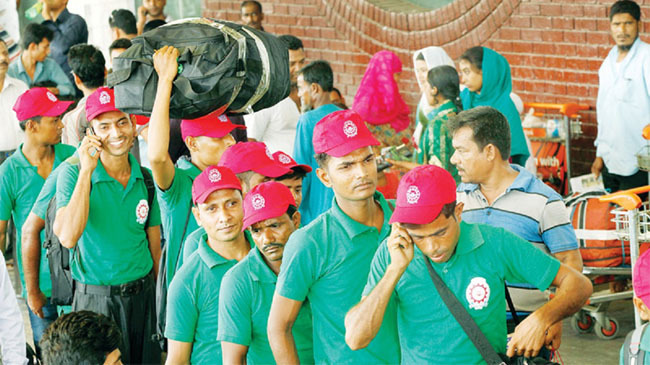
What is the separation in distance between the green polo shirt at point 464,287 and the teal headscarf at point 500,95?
3896 mm

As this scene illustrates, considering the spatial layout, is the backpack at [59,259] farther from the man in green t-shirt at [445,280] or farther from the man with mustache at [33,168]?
the man in green t-shirt at [445,280]

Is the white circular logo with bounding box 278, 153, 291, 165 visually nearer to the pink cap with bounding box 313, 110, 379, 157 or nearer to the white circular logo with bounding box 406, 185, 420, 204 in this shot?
the pink cap with bounding box 313, 110, 379, 157

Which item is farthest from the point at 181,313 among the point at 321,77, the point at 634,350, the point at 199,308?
the point at 321,77

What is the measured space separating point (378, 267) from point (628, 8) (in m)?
4.86

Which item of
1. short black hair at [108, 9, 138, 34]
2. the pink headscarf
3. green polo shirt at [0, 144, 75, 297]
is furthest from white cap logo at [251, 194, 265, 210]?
short black hair at [108, 9, 138, 34]

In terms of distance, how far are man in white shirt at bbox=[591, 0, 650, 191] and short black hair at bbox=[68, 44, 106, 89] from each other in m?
3.88

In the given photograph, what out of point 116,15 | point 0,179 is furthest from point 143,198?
point 116,15

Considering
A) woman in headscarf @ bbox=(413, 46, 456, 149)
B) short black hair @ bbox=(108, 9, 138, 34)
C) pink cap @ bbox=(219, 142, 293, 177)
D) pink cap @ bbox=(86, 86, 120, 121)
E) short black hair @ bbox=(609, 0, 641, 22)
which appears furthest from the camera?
short black hair @ bbox=(108, 9, 138, 34)

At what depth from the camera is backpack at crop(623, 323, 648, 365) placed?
3.41m

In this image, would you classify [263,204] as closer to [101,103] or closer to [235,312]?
[235,312]

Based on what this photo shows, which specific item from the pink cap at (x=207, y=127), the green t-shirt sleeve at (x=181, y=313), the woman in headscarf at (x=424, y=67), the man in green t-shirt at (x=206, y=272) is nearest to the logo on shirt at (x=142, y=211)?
the pink cap at (x=207, y=127)

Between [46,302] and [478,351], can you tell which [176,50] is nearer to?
[478,351]

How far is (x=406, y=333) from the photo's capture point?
3.55 m

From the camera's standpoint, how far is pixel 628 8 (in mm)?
7574
